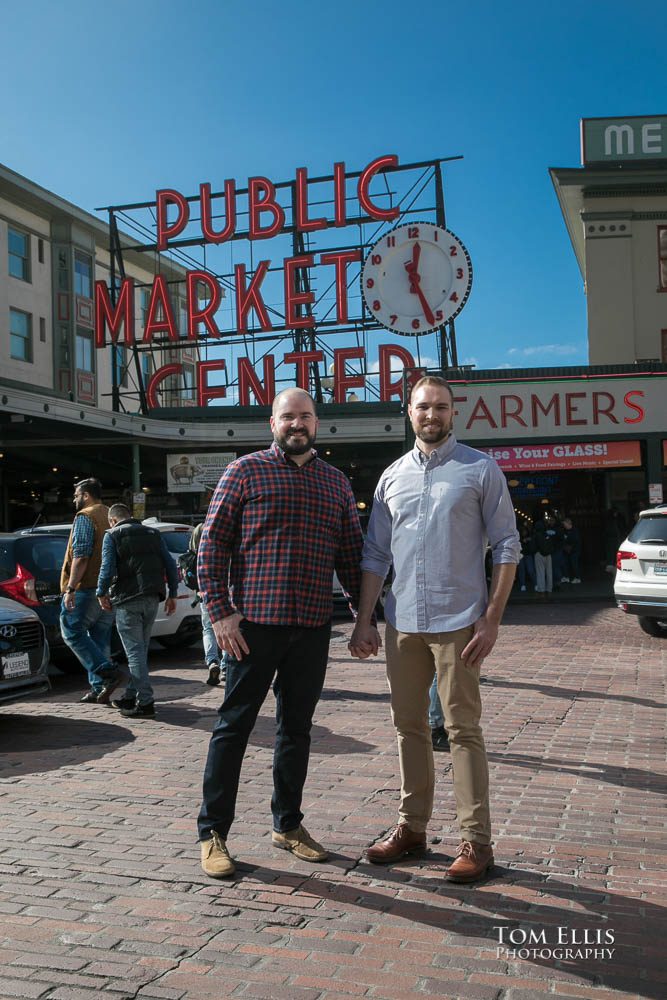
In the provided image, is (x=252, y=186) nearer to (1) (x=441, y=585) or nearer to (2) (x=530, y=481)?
(2) (x=530, y=481)

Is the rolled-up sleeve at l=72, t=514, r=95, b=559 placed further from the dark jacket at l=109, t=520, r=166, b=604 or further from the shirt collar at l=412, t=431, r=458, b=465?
the shirt collar at l=412, t=431, r=458, b=465

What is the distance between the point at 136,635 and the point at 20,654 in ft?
3.09

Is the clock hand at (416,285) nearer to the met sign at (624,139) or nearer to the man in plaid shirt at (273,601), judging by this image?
the met sign at (624,139)


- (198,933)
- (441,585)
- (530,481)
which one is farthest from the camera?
(530,481)

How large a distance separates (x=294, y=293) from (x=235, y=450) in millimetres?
5764

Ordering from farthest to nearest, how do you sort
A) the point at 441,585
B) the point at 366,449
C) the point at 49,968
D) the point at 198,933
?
the point at 366,449, the point at 441,585, the point at 198,933, the point at 49,968

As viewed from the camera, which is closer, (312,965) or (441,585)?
(312,965)

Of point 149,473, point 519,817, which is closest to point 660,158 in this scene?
point 149,473

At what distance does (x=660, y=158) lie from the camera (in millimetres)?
26859

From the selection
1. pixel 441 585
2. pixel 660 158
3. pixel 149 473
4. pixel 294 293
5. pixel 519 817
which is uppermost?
pixel 660 158

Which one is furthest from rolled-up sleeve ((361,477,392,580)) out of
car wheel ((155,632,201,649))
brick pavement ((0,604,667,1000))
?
car wheel ((155,632,201,649))

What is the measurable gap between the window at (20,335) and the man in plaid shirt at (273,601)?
31512 millimetres

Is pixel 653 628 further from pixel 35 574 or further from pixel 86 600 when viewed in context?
pixel 35 574

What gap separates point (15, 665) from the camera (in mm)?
7195
